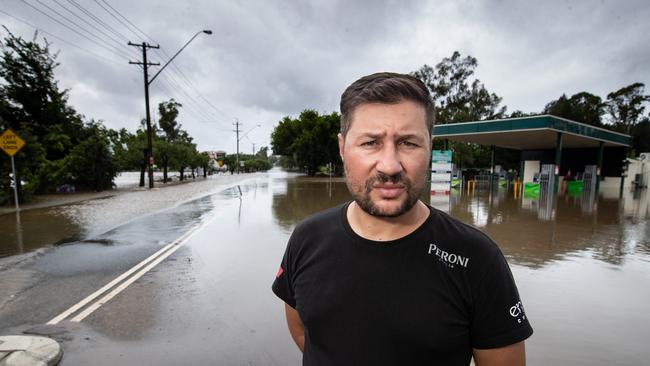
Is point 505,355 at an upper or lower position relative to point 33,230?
upper

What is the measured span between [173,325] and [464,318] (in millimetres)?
3661

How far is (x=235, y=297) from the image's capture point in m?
4.64

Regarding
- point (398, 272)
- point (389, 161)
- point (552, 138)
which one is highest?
point (552, 138)

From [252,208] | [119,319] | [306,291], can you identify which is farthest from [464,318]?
[252,208]

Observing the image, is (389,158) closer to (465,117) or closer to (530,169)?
(530,169)

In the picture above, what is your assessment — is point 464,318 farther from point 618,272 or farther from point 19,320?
point 618,272

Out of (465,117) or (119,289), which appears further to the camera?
(465,117)

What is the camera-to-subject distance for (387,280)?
1.33m

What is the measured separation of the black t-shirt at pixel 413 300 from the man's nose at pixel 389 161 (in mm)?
301

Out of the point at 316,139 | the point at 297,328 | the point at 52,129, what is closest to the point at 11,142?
the point at 52,129

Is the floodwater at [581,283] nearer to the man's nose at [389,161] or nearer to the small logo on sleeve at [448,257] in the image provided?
the small logo on sleeve at [448,257]

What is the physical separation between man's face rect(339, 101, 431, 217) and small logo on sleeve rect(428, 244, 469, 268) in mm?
219

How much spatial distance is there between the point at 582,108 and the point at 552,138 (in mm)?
35493

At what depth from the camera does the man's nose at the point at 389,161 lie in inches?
52.2
